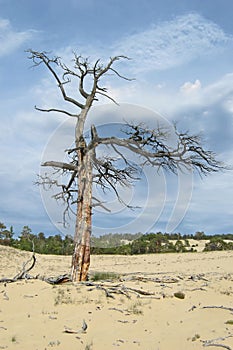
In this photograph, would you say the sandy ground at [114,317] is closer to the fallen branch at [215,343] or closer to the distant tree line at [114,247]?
the fallen branch at [215,343]

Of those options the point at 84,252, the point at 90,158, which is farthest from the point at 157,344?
the point at 90,158

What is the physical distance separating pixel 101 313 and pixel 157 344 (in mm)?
2457

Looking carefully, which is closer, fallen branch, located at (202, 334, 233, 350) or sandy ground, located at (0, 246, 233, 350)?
fallen branch, located at (202, 334, 233, 350)

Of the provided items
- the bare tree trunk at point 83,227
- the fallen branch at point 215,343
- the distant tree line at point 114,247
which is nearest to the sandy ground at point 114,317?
the fallen branch at point 215,343

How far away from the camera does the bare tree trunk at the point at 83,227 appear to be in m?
14.6

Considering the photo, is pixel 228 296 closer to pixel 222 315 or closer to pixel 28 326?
pixel 222 315

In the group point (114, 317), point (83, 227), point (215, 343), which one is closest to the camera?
point (215, 343)

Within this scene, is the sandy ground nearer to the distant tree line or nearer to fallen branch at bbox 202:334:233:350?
fallen branch at bbox 202:334:233:350

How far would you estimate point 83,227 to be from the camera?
1477cm

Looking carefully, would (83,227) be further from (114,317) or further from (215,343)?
(215,343)

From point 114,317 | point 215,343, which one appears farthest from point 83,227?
point 215,343

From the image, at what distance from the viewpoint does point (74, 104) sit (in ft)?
56.5

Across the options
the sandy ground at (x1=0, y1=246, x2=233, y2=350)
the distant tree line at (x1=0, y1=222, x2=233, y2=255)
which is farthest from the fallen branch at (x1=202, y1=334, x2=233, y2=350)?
the distant tree line at (x1=0, y1=222, x2=233, y2=255)

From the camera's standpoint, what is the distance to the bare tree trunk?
1465 cm
